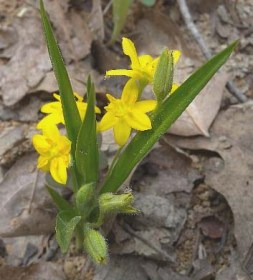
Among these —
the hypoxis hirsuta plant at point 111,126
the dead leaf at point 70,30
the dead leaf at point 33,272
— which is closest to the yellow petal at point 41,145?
the hypoxis hirsuta plant at point 111,126

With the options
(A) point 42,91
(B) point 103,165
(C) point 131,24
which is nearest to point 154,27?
(C) point 131,24

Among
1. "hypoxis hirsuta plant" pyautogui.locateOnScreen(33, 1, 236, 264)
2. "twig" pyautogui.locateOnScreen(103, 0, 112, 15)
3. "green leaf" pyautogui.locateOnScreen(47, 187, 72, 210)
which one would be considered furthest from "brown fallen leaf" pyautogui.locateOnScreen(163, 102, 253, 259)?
"twig" pyautogui.locateOnScreen(103, 0, 112, 15)

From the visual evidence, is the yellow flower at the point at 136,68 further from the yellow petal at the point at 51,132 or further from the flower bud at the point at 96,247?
the flower bud at the point at 96,247

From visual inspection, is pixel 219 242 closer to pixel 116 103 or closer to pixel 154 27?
pixel 116 103

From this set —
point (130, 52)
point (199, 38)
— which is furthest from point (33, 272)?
point (199, 38)

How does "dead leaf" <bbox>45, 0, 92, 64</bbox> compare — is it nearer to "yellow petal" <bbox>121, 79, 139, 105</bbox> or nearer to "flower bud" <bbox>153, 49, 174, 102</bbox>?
"yellow petal" <bbox>121, 79, 139, 105</bbox>
